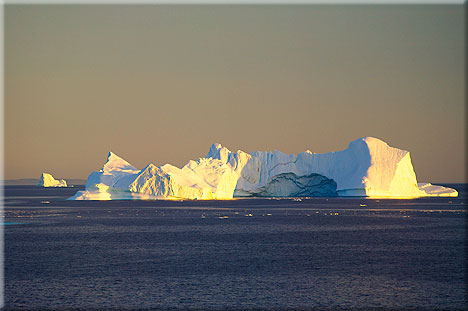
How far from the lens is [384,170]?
64.9 meters

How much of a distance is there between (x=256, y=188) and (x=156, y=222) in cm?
3803

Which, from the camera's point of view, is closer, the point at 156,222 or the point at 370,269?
the point at 370,269

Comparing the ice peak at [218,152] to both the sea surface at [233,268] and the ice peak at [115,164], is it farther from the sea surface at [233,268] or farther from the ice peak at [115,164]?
the sea surface at [233,268]

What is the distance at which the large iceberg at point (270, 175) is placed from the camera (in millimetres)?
60906

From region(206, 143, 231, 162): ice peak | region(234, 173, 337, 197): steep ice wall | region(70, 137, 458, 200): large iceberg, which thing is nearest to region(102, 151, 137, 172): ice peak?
region(70, 137, 458, 200): large iceberg

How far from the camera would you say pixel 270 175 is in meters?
71.7

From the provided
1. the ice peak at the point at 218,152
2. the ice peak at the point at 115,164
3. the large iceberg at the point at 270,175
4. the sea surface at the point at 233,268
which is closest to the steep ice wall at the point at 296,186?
the large iceberg at the point at 270,175

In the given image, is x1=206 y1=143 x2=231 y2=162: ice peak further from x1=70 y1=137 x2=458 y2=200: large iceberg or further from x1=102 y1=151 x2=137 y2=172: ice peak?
x1=102 y1=151 x2=137 y2=172: ice peak

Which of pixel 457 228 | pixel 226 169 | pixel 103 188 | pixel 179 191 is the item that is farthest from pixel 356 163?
pixel 457 228

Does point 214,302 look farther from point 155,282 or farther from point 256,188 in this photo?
point 256,188

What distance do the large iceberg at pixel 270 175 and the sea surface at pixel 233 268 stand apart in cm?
2720

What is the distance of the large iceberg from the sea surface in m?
27.2

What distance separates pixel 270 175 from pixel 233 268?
53.1 meters

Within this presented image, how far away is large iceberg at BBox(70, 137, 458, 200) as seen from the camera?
Result: 200 ft
